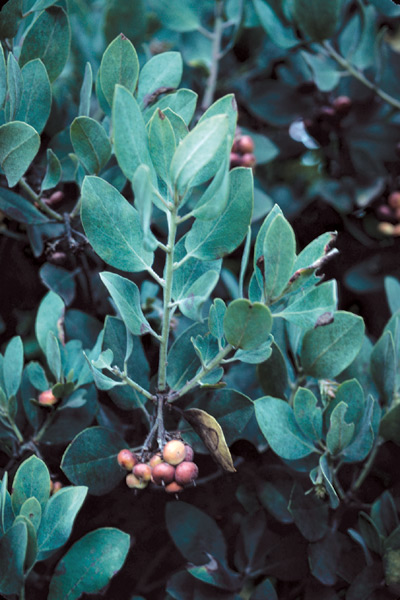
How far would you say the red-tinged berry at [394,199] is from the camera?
3.83 feet

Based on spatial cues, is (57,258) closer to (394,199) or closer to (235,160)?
(235,160)

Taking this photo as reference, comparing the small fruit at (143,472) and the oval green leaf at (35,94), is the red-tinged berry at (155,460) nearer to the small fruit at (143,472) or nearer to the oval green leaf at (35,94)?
the small fruit at (143,472)

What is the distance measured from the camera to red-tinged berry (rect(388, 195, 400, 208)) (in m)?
1.17

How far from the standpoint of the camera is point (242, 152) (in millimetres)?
1029

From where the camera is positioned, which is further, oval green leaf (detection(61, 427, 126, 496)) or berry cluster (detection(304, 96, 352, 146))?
berry cluster (detection(304, 96, 352, 146))

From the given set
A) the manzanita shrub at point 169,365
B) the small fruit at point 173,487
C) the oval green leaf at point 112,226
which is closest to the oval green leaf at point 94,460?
the manzanita shrub at point 169,365

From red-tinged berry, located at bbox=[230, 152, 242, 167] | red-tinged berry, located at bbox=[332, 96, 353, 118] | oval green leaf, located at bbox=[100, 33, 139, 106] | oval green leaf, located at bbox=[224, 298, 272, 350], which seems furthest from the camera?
red-tinged berry, located at bbox=[332, 96, 353, 118]

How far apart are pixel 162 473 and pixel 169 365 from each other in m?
0.15

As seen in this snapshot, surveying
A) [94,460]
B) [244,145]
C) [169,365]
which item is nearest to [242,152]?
[244,145]

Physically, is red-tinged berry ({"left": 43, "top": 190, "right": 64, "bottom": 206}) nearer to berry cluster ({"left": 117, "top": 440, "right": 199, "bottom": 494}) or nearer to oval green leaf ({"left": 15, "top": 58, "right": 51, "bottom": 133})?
oval green leaf ({"left": 15, "top": 58, "right": 51, "bottom": 133})

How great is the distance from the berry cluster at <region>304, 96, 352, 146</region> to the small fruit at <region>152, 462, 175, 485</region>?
839mm

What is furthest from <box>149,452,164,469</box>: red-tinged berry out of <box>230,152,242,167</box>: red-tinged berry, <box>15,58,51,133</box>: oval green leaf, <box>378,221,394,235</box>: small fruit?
<box>378,221,394,235</box>: small fruit

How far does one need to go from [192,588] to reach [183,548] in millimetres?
51

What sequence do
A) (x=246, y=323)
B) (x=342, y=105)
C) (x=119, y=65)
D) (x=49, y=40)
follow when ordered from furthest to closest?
(x=342, y=105) < (x=49, y=40) < (x=119, y=65) < (x=246, y=323)
